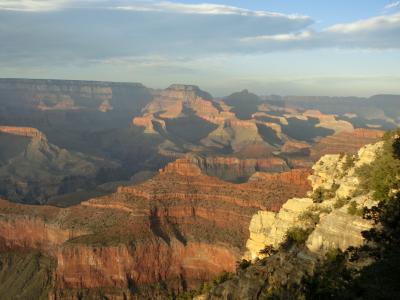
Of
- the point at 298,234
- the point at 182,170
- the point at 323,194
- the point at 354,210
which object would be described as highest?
the point at 354,210

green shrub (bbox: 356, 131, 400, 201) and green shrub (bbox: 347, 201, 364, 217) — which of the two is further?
green shrub (bbox: 356, 131, 400, 201)

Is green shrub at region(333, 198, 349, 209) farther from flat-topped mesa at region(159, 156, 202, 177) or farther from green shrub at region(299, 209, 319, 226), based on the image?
flat-topped mesa at region(159, 156, 202, 177)

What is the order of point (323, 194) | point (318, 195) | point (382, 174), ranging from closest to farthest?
1. point (382, 174)
2. point (323, 194)
3. point (318, 195)

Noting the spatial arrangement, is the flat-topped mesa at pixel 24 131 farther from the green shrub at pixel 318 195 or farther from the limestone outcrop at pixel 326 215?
the green shrub at pixel 318 195

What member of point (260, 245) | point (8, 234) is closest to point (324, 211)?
point (260, 245)

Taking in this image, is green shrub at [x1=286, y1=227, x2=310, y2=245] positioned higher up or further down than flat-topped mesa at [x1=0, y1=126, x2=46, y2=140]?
higher up

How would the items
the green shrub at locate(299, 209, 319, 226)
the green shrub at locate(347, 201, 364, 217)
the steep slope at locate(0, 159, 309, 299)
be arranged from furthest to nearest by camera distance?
the steep slope at locate(0, 159, 309, 299), the green shrub at locate(299, 209, 319, 226), the green shrub at locate(347, 201, 364, 217)

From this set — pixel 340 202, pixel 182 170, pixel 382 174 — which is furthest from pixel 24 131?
pixel 382 174

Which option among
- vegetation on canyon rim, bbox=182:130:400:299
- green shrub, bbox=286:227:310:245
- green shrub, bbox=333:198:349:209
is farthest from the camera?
green shrub, bbox=286:227:310:245

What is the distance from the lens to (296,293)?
69.6 feet

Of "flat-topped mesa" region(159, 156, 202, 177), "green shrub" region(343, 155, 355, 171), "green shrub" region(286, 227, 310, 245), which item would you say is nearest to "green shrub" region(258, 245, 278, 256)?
"green shrub" region(286, 227, 310, 245)

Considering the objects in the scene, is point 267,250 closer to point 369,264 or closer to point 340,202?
point 340,202

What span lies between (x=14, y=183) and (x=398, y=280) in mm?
143580

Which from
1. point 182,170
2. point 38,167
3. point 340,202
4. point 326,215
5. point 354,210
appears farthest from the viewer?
point 38,167
